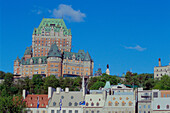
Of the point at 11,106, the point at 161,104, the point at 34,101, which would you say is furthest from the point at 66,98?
the point at 161,104

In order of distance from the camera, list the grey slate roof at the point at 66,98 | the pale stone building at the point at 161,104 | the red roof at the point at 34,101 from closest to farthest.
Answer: the pale stone building at the point at 161,104 → the grey slate roof at the point at 66,98 → the red roof at the point at 34,101

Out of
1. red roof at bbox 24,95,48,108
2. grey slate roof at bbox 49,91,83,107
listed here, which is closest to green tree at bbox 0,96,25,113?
red roof at bbox 24,95,48,108

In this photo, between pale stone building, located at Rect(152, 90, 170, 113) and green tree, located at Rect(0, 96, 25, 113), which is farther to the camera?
green tree, located at Rect(0, 96, 25, 113)

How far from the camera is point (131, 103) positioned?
401 feet

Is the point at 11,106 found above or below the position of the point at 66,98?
below

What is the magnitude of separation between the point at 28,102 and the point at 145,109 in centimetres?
3758

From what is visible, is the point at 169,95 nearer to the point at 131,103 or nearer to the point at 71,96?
the point at 131,103

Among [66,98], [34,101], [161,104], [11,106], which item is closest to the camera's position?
[161,104]

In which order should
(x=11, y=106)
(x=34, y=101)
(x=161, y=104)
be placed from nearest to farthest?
(x=161, y=104)
(x=11, y=106)
(x=34, y=101)

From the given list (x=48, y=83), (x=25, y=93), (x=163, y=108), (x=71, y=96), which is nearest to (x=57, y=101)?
(x=71, y=96)

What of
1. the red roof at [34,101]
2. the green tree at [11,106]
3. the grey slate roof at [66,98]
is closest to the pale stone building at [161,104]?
the grey slate roof at [66,98]

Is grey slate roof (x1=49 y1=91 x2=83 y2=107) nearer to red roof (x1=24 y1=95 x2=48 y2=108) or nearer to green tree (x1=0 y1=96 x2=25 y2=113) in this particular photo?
red roof (x1=24 y1=95 x2=48 y2=108)

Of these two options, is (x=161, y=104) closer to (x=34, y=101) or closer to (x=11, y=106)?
(x=34, y=101)

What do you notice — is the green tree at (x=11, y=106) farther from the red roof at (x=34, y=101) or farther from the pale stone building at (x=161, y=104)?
the pale stone building at (x=161, y=104)
